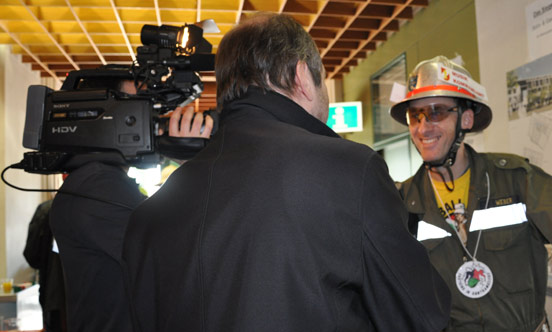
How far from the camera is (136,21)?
582 centimetres

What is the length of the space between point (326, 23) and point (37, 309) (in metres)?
4.54

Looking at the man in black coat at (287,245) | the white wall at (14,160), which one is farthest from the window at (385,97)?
the man in black coat at (287,245)

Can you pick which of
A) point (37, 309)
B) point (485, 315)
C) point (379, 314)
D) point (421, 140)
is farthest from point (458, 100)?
point (37, 309)

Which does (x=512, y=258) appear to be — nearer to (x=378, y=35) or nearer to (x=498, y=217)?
(x=498, y=217)

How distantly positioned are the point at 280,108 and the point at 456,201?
161 cm

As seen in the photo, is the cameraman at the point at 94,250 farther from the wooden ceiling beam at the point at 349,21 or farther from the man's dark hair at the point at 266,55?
the wooden ceiling beam at the point at 349,21

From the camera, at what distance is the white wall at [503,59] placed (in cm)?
373

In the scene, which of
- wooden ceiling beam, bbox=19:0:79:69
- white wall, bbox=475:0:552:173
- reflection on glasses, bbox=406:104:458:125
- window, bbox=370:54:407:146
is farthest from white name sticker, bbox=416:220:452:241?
wooden ceiling beam, bbox=19:0:79:69

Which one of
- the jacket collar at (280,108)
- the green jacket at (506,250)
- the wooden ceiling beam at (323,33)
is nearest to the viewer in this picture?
the jacket collar at (280,108)

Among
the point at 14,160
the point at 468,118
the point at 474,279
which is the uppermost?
the point at 14,160

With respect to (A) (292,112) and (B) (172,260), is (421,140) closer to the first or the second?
(A) (292,112)

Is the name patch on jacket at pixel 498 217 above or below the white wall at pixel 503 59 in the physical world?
below

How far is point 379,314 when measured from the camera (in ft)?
2.98

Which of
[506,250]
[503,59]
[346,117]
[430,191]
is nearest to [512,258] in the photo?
[506,250]
